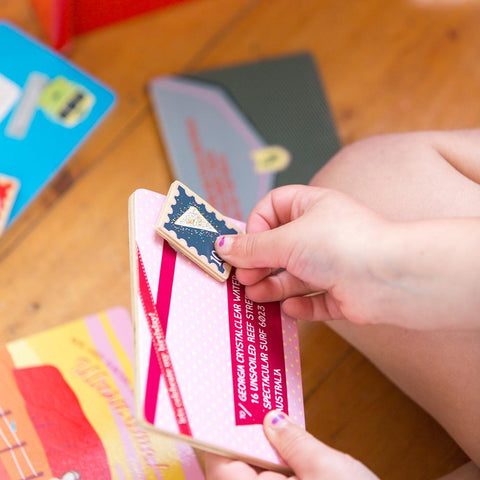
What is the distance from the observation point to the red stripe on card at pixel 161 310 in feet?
1.57

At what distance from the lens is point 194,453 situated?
0.69 meters

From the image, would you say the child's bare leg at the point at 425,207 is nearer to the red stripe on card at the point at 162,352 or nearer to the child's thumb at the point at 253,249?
the child's thumb at the point at 253,249

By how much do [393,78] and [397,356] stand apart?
1.65 feet

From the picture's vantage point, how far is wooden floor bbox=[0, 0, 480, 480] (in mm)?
768

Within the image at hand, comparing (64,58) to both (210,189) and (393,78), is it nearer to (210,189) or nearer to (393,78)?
(210,189)

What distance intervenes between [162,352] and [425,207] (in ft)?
1.07

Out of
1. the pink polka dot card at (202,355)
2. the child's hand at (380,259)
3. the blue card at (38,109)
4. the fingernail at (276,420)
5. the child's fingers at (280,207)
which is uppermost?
the blue card at (38,109)

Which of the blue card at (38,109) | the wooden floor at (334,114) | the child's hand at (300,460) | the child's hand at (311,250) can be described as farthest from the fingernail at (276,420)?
the blue card at (38,109)

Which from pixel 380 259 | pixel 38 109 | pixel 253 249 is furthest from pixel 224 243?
pixel 38 109

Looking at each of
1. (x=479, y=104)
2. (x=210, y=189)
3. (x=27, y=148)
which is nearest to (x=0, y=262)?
(x=27, y=148)

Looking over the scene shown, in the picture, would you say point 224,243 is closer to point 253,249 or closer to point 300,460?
point 253,249

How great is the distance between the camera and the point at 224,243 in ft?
1.90

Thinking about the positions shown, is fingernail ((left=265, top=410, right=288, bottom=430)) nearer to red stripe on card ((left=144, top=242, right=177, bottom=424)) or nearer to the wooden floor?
red stripe on card ((left=144, top=242, right=177, bottom=424))

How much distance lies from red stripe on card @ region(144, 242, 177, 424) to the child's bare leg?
0.24 m
